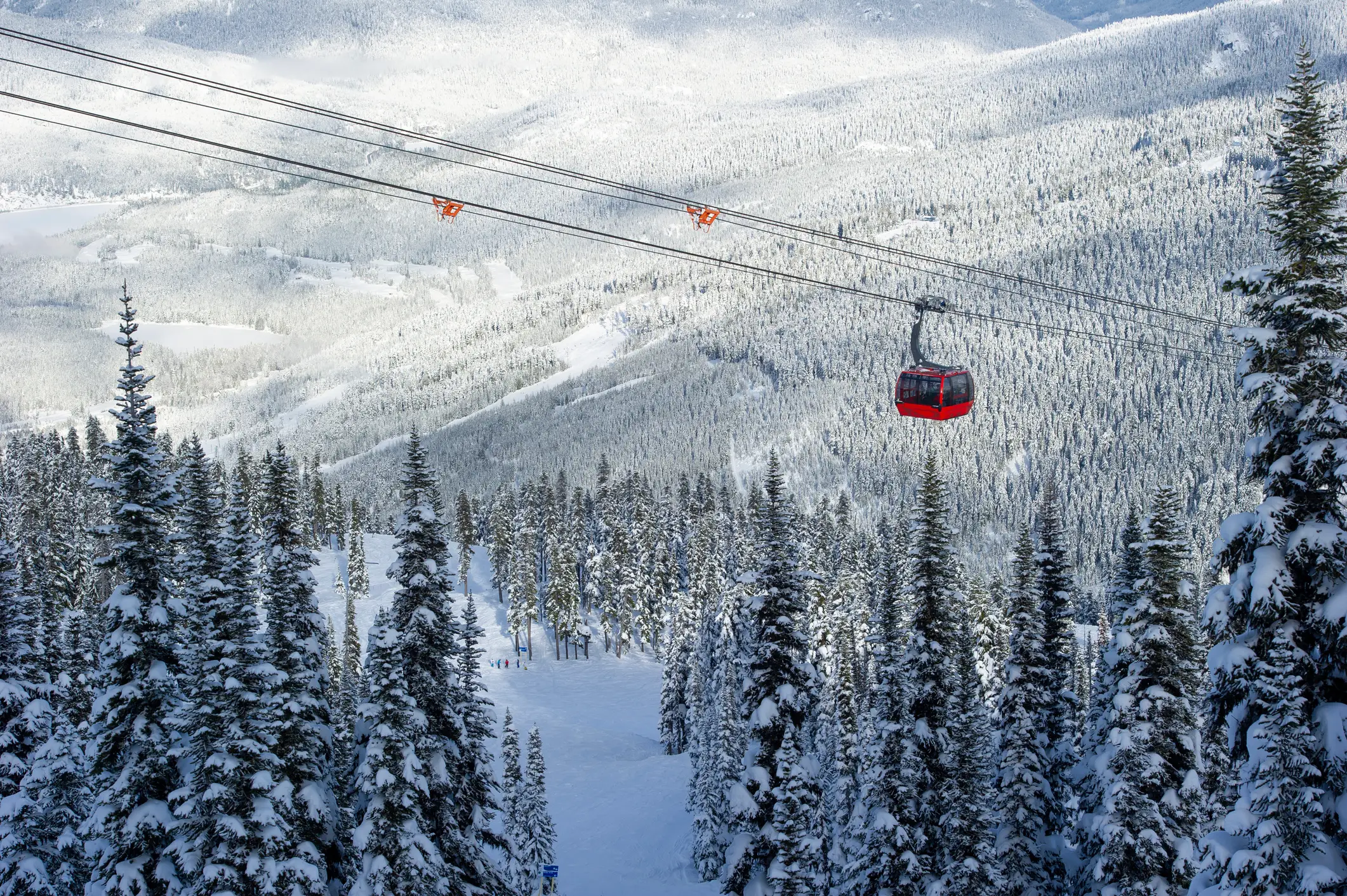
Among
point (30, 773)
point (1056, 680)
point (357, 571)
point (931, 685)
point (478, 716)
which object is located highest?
point (931, 685)

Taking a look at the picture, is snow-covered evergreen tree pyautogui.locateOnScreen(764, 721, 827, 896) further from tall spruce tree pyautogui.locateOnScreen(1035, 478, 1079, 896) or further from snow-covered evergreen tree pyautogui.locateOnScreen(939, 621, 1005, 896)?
tall spruce tree pyautogui.locateOnScreen(1035, 478, 1079, 896)

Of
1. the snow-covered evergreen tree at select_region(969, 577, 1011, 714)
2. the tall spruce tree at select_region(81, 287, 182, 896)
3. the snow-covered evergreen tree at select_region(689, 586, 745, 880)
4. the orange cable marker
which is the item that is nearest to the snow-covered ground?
the snow-covered evergreen tree at select_region(689, 586, 745, 880)

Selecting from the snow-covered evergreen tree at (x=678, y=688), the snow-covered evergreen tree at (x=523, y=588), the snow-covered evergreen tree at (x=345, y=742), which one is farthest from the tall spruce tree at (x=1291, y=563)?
the snow-covered evergreen tree at (x=523, y=588)

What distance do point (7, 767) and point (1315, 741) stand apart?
28.5 m

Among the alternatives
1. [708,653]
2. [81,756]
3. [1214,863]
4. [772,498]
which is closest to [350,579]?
[708,653]

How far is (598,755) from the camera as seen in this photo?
6975 centimetres

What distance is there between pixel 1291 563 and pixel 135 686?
876 inches

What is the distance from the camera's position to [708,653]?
58.1m

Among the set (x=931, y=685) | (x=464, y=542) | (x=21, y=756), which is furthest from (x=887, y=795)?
(x=464, y=542)

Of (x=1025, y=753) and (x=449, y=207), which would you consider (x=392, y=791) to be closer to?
(x=449, y=207)

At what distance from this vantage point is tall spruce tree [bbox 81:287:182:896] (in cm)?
2208

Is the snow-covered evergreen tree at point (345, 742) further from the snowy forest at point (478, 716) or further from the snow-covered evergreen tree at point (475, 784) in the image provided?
the snow-covered evergreen tree at point (475, 784)

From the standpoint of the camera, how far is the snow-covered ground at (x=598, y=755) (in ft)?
165

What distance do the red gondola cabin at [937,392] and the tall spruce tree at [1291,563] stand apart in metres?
23.2
